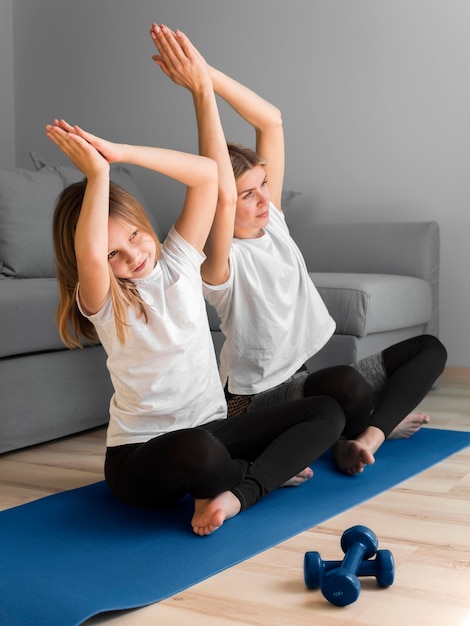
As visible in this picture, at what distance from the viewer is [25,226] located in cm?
301

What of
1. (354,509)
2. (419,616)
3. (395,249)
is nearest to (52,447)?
(354,509)

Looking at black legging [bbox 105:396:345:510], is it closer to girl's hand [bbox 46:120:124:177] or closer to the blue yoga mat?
the blue yoga mat

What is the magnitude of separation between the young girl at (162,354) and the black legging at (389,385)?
0.14m

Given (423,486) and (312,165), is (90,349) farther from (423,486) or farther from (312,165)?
(312,165)

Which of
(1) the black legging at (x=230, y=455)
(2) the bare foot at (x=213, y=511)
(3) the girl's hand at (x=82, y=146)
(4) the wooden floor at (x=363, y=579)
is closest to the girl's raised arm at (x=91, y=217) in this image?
(3) the girl's hand at (x=82, y=146)

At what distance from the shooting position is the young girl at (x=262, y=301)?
1.94 metres

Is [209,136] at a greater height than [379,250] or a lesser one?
greater

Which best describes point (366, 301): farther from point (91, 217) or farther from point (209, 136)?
point (91, 217)

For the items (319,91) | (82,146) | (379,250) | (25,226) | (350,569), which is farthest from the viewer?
(319,91)

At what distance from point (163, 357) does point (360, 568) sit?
58 cm

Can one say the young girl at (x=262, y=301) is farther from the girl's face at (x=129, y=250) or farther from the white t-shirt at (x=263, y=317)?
the girl's face at (x=129, y=250)

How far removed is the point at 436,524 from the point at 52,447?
1142 mm

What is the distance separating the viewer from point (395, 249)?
334 cm

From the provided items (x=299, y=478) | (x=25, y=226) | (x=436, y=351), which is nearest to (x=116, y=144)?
(x=299, y=478)
